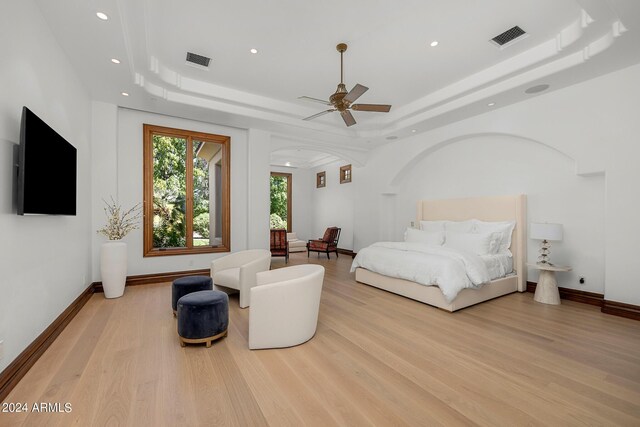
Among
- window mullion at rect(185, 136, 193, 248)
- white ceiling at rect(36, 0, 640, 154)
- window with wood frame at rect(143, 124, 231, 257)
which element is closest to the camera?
white ceiling at rect(36, 0, 640, 154)

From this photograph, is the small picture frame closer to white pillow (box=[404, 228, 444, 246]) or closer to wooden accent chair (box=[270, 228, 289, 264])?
wooden accent chair (box=[270, 228, 289, 264])

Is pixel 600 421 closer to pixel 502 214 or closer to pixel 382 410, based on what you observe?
pixel 382 410

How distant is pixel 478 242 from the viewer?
4.60 m

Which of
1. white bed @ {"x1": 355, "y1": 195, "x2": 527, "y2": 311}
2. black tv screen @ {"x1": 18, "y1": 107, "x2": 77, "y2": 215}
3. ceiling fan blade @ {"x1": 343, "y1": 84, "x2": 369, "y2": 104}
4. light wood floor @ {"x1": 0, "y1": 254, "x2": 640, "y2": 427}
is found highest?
ceiling fan blade @ {"x1": 343, "y1": 84, "x2": 369, "y2": 104}

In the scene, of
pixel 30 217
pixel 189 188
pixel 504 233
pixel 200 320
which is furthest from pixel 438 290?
pixel 189 188

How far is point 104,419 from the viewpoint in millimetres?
1692

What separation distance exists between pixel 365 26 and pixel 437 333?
136 inches

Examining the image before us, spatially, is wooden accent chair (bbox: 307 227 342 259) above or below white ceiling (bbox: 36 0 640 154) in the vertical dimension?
below

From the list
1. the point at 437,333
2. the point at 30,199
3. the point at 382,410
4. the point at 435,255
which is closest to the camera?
the point at 382,410

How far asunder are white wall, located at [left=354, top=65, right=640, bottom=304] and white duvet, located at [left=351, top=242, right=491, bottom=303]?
1.48 metres

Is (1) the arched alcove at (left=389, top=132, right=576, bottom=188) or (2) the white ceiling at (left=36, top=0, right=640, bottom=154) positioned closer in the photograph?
(2) the white ceiling at (left=36, top=0, right=640, bottom=154)

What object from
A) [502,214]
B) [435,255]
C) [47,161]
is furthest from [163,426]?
[502,214]

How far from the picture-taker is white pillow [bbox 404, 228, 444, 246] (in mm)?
5152

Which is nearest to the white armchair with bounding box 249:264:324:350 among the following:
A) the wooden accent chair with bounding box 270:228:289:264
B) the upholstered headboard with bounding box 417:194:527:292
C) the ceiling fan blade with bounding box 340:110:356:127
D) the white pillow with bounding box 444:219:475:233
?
the ceiling fan blade with bounding box 340:110:356:127
